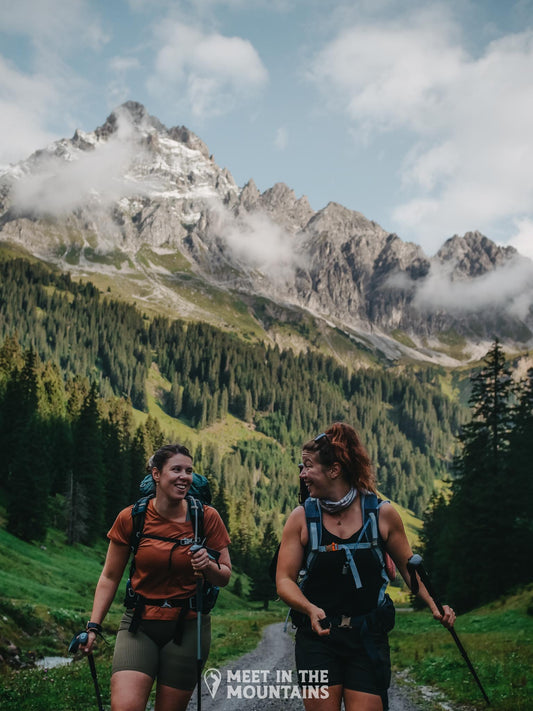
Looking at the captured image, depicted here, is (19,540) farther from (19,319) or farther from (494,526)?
(19,319)

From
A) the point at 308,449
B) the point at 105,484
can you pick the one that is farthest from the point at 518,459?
the point at 105,484

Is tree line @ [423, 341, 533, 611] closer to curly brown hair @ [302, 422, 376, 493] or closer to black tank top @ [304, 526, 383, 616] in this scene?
curly brown hair @ [302, 422, 376, 493]

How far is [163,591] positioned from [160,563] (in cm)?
33

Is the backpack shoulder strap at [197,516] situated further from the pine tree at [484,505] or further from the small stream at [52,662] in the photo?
the pine tree at [484,505]

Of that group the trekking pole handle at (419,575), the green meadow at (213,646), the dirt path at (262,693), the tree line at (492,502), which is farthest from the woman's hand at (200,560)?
the tree line at (492,502)

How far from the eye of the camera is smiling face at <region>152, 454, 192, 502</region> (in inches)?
252

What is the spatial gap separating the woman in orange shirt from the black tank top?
1.23 metres

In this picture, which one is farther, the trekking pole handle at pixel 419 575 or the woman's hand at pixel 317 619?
the trekking pole handle at pixel 419 575

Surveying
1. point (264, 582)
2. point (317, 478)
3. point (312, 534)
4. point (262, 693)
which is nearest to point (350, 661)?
point (312, 534)

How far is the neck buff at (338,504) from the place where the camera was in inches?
220

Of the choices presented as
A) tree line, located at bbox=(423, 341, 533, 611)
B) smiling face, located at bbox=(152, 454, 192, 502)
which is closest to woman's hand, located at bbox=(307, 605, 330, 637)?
smiling face, located at bbox=(152, 454, 192, 502)

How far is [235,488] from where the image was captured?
164 meters

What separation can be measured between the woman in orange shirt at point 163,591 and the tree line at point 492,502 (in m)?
29.4

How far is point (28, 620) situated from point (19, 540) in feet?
96.8
